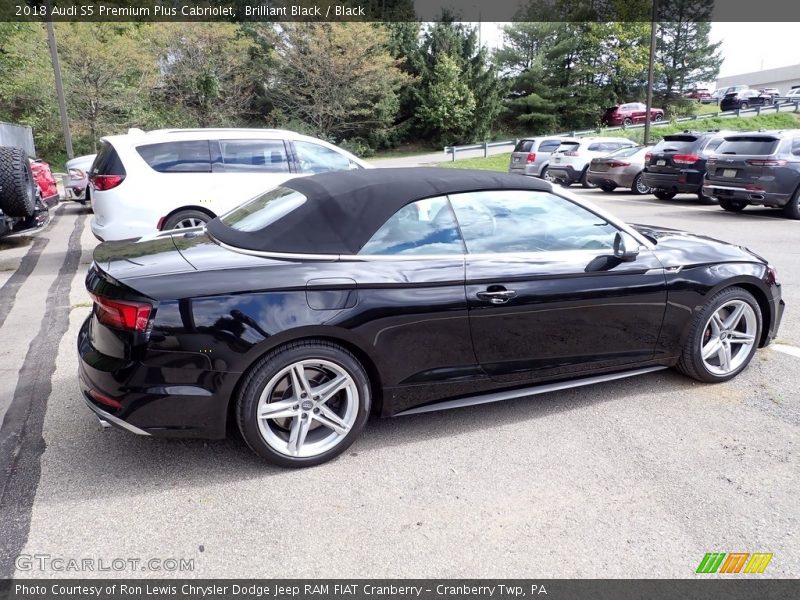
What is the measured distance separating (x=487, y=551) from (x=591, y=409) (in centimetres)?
158

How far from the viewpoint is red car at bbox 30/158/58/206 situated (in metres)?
10.5

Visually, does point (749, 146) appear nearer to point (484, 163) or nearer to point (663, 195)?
point (663, 195)

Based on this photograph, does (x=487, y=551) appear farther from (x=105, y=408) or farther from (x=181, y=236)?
(x=181, y=236)

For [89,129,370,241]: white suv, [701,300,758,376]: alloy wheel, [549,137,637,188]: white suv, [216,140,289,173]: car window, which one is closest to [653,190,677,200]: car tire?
[549,137,637,188]: white suv

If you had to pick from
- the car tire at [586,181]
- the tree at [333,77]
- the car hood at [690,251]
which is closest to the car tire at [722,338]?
the car hood at [690,251]

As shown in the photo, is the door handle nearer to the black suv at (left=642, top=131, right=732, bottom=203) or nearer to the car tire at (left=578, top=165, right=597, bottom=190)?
the black suv at (left=642, top=131, right=732, bottom=203)

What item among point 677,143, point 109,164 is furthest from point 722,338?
point 677,143

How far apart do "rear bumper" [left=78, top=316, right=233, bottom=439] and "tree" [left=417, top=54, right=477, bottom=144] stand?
37.9 metres

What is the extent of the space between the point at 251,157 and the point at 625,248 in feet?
→ 19.2

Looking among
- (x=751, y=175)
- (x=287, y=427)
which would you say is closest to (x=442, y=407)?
(x=287, y=427)

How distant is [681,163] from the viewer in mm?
14609

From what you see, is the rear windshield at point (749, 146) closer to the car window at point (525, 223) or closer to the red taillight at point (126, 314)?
the car window at point (525, 223)

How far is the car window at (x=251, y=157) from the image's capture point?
8.11 metres

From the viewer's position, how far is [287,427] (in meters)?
3.27
